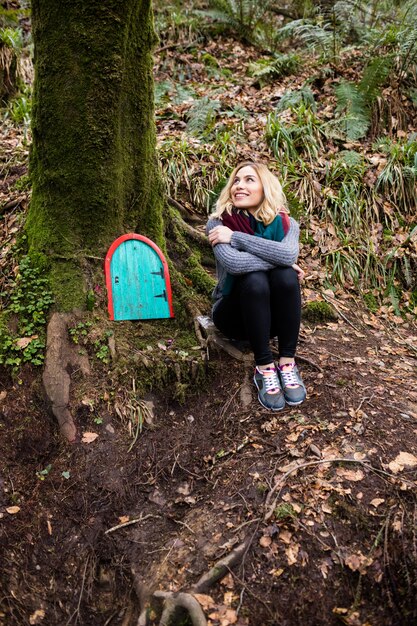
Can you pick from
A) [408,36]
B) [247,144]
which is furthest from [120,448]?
[408,36]

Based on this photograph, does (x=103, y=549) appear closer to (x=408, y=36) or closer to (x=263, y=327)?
(x=263, y=327)

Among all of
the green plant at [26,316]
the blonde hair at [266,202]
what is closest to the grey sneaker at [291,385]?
the blonde hair at [266,202]

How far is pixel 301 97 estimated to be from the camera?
279 inches

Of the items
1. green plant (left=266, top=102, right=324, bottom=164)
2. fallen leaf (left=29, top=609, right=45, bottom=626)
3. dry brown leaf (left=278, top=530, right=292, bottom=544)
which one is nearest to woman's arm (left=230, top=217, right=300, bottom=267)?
dry brown leaf (left=278, top=530, right=292, bottom=544)

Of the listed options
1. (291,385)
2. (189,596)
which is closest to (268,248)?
(291,385)

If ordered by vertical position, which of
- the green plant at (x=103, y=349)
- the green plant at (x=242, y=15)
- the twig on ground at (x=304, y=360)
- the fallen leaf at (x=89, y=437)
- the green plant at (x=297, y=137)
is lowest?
the fallen leaf at (x=89, y=437)

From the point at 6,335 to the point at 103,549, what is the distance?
1.56 meters

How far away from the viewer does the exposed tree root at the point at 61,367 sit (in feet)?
11.1

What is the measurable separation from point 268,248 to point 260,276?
20 cm

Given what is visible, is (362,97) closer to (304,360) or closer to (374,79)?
(374,79)

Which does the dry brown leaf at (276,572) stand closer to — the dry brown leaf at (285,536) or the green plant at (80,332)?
the dry brown leaf at (285,536)

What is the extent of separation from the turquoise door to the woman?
20.1 inches

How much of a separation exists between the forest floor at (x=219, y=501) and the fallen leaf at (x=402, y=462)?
1cm

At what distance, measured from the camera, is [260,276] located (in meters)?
3.43
